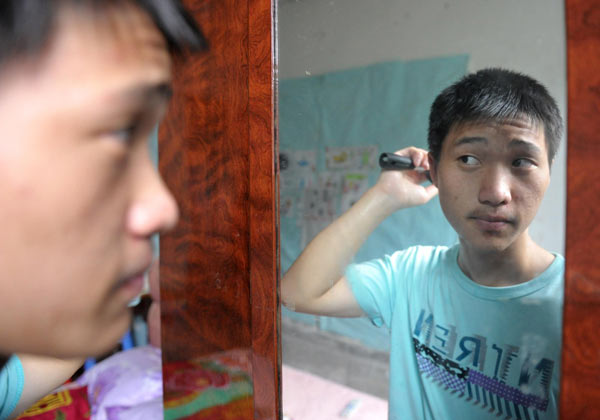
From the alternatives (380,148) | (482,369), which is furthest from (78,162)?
(482,369)

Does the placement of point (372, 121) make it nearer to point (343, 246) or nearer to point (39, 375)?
point (343, 246)

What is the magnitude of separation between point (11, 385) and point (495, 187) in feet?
2.38

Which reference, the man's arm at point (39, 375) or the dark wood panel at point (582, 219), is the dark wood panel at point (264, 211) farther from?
the dark wood panel at point (582, 219)

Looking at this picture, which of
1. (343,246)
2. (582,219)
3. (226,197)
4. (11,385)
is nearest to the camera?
(582,219)

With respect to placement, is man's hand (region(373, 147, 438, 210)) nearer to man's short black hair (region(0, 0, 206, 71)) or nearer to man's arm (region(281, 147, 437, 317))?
man's arm (region(281, 147, 437, 317))

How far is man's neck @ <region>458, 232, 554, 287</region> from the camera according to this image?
0.46 meters

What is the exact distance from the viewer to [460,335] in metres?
0.53

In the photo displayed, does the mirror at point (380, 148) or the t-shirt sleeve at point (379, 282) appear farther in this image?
the t-shirt sleeve at point (379, 282)

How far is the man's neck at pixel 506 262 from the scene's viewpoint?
1.52ft

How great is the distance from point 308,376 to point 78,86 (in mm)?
643

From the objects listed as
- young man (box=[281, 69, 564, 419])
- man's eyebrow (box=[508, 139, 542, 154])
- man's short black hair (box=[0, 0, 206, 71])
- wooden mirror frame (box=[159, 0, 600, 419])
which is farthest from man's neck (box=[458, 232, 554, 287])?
man's short black hair (box=[0, 0, 206, 71])

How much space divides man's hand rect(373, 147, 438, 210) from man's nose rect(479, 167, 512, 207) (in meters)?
0.07

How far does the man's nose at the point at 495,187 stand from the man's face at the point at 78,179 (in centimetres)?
39

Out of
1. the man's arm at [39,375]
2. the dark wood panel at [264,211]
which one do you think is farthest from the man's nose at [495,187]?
the man's arm at [39,375]
